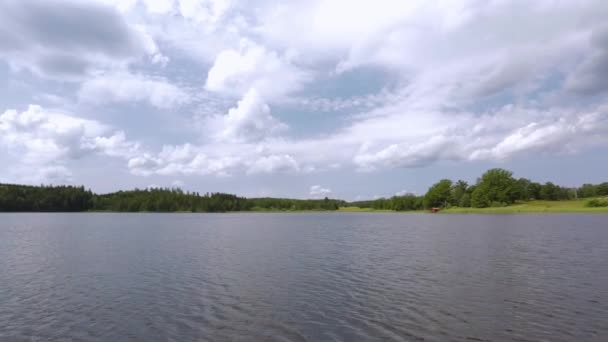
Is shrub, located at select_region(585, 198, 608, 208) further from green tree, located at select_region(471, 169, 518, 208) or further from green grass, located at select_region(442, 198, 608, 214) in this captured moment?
green tree, located at select_region(471, 169, 518, 208)

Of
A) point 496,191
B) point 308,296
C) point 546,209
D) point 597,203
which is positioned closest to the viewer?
point 308,296

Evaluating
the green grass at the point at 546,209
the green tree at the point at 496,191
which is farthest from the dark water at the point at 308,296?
the green tree at the point at 496,191

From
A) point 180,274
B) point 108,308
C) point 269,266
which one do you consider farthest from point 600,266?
point 108,308

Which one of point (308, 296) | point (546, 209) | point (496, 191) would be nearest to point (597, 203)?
point (546, 209)

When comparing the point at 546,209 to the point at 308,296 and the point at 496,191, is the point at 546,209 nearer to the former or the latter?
the point at 496,191

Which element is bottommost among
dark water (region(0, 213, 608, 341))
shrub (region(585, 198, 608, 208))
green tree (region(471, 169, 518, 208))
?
dark water (region(0, 213, 608, 341))

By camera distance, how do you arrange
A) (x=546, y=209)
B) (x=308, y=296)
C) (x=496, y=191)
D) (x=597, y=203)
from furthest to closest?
(x=496, y=191) < (x=546, y=209) < (x=597, y=203) < (x=308, y=296)

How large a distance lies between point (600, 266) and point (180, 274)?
33.7 m

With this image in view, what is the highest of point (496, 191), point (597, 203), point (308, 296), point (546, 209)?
point (496, 191)

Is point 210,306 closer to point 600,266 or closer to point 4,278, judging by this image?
point 4,278

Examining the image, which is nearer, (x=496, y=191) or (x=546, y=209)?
(x=546, y=209)

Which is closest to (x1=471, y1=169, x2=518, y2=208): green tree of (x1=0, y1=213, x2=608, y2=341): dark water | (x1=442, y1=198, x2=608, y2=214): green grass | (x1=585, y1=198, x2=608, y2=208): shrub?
(x1=442, y1=198, x2=608, y2=214): green grass

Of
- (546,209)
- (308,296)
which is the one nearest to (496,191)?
(546,209)

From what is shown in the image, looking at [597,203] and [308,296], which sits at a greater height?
[597,203]
